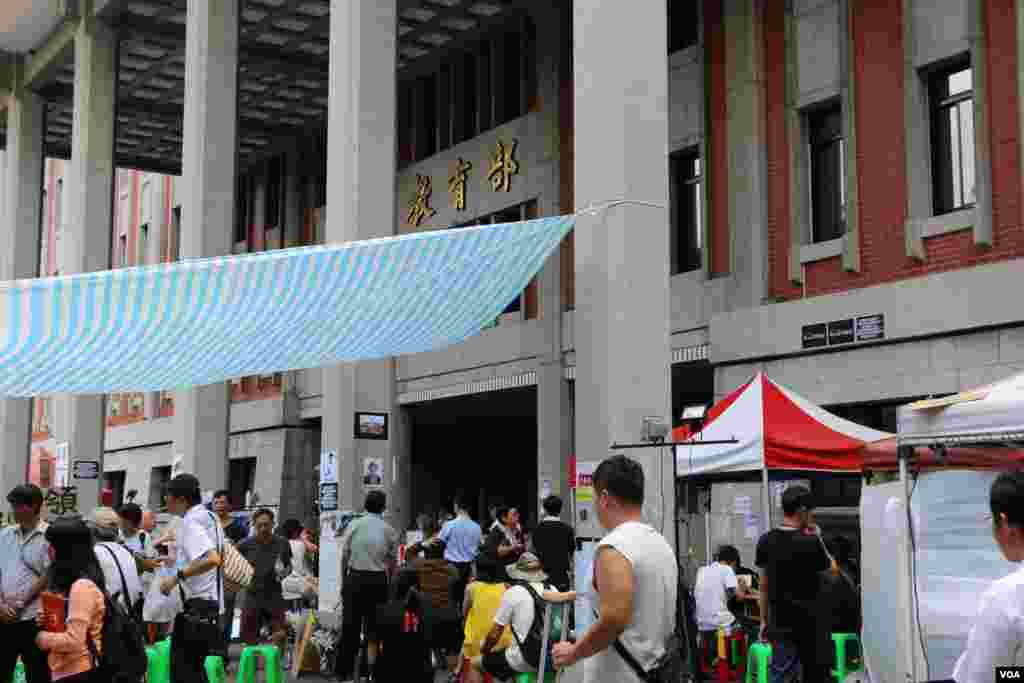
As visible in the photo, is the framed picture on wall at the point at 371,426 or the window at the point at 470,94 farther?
the window at the point at 470,94

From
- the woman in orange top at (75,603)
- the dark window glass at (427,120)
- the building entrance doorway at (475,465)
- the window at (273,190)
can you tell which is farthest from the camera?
the window at (273,190)

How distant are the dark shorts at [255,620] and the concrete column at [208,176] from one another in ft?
25.7

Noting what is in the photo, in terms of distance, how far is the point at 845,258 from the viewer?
733 inches

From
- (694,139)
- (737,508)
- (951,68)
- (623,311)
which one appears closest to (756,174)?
(694,139)

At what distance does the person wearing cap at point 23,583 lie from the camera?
8633 mm

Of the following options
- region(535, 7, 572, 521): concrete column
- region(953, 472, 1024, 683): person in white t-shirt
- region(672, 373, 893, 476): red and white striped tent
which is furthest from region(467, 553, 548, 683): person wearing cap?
region(535, 7, 572, 521): concrete column

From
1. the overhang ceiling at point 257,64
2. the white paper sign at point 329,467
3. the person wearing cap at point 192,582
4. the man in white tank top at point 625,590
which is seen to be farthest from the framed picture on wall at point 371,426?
the overhang ceiling at point 257,64

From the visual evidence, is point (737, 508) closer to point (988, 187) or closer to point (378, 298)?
point (988, 187)

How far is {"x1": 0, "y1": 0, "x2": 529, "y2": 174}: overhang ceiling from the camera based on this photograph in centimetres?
2819

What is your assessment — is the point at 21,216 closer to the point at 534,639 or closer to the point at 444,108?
the point at 444,108

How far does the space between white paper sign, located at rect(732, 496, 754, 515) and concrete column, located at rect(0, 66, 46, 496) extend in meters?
19.4

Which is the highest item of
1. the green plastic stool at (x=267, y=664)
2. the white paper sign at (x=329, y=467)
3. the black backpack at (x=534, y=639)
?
the white paper sign at (x=329, y=467)

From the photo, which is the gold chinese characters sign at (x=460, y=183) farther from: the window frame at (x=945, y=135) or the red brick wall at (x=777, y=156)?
the window frame at (x=945, y=135)

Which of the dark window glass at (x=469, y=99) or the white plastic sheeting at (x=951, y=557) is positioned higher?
the dark window glass at (x=469, y=99)
